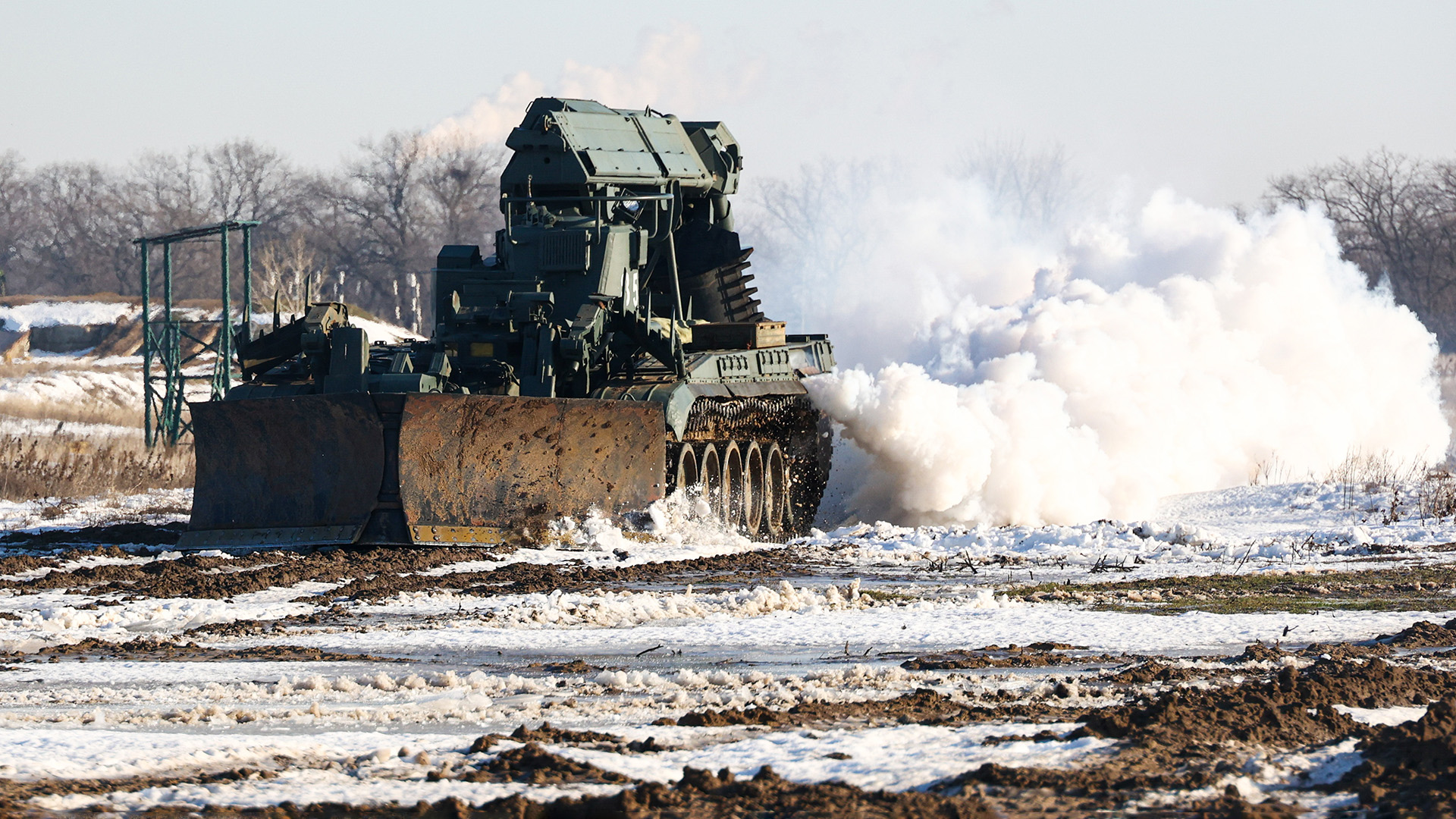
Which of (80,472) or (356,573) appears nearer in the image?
(356,573)

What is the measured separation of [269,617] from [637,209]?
32.3 ft

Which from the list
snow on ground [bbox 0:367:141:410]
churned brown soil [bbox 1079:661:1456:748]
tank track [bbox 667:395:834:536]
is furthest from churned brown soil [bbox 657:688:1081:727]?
snow on ground [bbox 0:367:141:410]

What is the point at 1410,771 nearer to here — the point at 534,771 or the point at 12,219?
the point at 534,771

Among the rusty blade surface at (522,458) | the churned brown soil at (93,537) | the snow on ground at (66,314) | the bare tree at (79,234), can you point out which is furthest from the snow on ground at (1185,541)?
the bare tree at (79,234)

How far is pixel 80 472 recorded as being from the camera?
75.0 ft

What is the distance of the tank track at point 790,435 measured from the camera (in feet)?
59.5

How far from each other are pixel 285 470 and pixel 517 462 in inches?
73.2

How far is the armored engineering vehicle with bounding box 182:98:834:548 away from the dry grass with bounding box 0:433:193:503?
498cm

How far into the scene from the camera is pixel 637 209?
2016cm

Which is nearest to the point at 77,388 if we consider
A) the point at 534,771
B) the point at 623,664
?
the point at 623,664

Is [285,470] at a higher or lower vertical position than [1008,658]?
higher

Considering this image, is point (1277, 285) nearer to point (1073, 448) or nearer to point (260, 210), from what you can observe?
point (1073, 448)

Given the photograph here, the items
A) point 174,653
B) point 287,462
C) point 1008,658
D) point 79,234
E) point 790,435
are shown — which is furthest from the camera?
point 79,234

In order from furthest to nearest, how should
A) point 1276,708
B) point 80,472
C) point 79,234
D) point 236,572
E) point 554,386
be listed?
point 79,234 < point 80,472 < point 554,386 < point 236,572 < point 1276,708
